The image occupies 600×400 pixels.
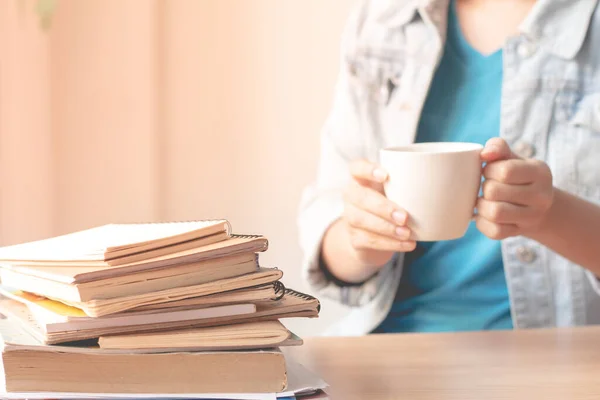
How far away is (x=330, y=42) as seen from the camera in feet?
4.84

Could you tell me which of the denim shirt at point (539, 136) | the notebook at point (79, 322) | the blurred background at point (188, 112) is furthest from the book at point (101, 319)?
the blurred background at point (188, 112)

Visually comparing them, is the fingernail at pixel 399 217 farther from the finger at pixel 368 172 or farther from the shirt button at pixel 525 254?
the shirt button at pixel 525 254

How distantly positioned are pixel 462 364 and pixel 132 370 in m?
0.31

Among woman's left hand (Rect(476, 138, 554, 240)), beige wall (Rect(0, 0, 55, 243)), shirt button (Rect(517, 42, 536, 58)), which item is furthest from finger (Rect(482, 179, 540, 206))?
beige wall (Rect(0, 0, 55, 243))

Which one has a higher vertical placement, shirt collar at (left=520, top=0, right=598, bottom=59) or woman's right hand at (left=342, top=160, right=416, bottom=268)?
shirt collar at (left=520, top=0, right=598, bottom=59)

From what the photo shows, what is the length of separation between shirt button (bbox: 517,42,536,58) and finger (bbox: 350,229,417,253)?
40 centimetres

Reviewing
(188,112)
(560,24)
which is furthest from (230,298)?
(188,112)

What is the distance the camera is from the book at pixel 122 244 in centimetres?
50

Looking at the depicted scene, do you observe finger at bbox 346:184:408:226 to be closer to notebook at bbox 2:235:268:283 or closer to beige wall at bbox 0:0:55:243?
notebook at bbox 2:235:268:283

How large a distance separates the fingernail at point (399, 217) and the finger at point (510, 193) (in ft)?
0.30

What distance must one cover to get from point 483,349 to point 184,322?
0.33 meters

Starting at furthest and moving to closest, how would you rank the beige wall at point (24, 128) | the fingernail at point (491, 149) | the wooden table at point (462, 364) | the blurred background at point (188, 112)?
the blurred background at point (188, 112), the beige wall at point (24, 128), the fingernail at point (491, 149), the wooden table at point (462, 364)

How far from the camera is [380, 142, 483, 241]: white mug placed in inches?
26.5

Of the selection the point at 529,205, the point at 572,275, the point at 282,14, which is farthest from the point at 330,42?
the point at 529,205
